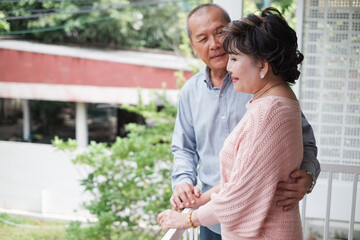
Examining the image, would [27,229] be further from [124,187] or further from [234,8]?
[234,8]

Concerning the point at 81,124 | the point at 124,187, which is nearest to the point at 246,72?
the point at 124,187

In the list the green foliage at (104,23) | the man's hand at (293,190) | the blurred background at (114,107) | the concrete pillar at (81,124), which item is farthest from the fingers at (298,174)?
the concrete pillar at (81,124)

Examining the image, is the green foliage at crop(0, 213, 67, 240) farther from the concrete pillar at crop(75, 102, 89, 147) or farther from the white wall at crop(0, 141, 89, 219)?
the concrete pillar at crop(75, 102, 89, 147)

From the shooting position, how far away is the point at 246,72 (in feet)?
3.18

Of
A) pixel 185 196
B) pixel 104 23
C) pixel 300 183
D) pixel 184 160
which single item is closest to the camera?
pixel 300 183

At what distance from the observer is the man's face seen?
1.29m

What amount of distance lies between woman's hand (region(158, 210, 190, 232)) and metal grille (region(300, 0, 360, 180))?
1.75 m

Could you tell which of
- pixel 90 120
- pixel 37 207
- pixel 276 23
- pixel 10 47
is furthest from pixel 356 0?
pixel 90 120

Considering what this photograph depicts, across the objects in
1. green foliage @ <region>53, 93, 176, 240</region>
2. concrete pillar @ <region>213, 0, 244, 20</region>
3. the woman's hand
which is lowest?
green foliage @ <region>53, 93, 176, 240</region>

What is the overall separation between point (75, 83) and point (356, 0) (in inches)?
276

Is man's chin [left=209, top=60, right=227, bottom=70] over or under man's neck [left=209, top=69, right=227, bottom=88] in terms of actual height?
over

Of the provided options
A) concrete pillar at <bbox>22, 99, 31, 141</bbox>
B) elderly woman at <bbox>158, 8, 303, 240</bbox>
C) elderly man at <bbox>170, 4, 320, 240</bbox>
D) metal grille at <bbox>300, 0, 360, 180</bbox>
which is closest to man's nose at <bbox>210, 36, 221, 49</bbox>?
elderly man at <bbox>170, 4, 320, 240</bbox>

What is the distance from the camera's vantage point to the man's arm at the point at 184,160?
1.27 m

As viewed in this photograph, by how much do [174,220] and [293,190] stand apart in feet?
1.08
